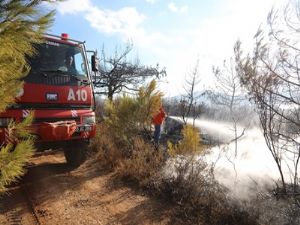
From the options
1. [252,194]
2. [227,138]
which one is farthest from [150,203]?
[227,138]

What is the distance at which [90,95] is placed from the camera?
7.11m

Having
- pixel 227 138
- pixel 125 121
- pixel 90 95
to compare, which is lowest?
pixel 227 138

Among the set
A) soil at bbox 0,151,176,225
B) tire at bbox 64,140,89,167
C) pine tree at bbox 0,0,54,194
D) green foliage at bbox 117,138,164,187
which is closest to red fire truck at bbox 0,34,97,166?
tire at bbox 64,140,89,167

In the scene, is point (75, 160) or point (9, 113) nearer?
point (9, 113)

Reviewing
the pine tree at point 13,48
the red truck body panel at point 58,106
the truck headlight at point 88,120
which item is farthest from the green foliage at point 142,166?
the pine tree at point 13,48

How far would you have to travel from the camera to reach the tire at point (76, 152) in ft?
24.2

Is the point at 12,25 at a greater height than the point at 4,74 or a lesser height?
greater

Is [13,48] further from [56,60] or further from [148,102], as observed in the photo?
[148,102]

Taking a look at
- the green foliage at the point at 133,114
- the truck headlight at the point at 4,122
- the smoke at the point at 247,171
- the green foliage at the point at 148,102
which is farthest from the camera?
the green foliage at the point at 148,102

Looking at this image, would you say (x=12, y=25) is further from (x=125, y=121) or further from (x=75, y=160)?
(x=125, y=121)

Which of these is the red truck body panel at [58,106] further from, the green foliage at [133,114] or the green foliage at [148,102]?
the green foliage at [148,102]

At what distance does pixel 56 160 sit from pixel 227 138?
1030 centimetres

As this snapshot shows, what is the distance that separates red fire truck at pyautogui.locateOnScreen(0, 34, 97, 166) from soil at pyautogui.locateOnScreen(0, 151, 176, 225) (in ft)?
2.54

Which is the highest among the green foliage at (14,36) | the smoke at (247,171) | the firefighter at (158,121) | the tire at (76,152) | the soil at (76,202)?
the green foliage at (14,36)
